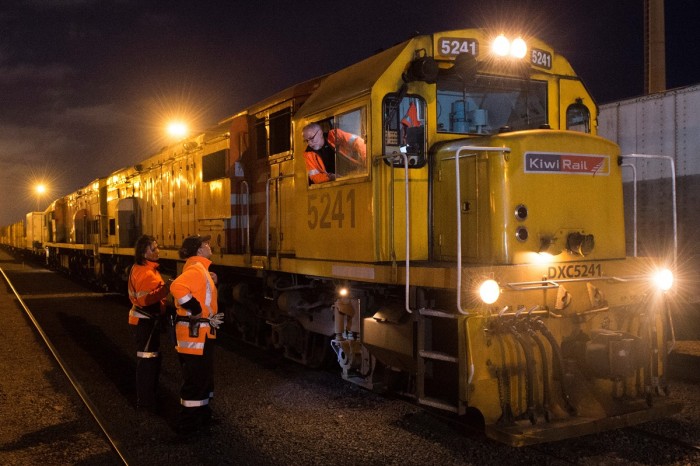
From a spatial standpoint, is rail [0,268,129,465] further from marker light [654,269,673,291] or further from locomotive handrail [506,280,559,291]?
marker light [654,269,673,291]

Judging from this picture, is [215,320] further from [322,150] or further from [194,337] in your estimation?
[322,150]

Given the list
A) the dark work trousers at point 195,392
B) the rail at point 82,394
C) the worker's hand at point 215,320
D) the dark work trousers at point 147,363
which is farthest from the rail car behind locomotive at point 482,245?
the rail at point 82,394

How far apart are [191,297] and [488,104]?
3.12 meters

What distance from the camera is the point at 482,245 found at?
16.6 ft

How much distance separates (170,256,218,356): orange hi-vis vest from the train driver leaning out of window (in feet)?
4.77

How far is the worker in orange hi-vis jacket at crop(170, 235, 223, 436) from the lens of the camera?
209 inches

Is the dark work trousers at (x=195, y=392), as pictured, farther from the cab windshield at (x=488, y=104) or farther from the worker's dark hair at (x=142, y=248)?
the cab windshield at (x=488, y=104)

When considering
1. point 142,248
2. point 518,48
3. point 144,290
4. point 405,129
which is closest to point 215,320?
point 144,290

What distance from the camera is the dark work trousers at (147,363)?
20.1 ft

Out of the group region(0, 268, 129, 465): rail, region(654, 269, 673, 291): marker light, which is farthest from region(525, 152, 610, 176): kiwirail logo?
region(0, 268, 129, 465): rail

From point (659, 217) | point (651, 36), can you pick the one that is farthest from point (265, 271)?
point (651, 36)

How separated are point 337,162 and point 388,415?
2359 millimetres

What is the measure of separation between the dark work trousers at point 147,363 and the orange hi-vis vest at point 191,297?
96 cm

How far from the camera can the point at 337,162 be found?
19.1 feet
